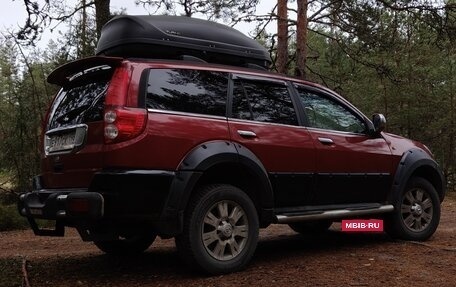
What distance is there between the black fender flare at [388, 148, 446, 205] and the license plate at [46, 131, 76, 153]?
13.0ft

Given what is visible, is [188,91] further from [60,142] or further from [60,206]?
[60,206]

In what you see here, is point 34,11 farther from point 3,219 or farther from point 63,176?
point 63,176

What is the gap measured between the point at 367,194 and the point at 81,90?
355 cm

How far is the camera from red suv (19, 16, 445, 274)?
4.29 metres

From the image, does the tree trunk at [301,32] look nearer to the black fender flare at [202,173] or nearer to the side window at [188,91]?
the side window at [188,91]

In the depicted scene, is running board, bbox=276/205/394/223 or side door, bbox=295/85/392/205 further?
side door, bbox=295/85/392/205

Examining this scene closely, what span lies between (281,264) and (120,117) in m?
2.31

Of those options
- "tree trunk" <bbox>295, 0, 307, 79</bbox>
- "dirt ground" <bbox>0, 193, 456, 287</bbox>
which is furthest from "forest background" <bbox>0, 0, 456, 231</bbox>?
"dirt ground" <bbox>0, 193, 456, 287</bbox>

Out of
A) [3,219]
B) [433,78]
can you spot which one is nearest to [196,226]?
[3,219]

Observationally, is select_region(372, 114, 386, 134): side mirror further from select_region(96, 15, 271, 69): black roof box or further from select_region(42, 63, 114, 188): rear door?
select_region(42, 63, 114, 188): rear door

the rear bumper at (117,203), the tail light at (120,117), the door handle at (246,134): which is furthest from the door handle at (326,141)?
the tail light at (120,117)


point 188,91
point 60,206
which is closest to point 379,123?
point 188,91

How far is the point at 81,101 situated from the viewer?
16.1 ft

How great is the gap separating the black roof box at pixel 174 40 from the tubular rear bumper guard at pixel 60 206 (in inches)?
59.4
